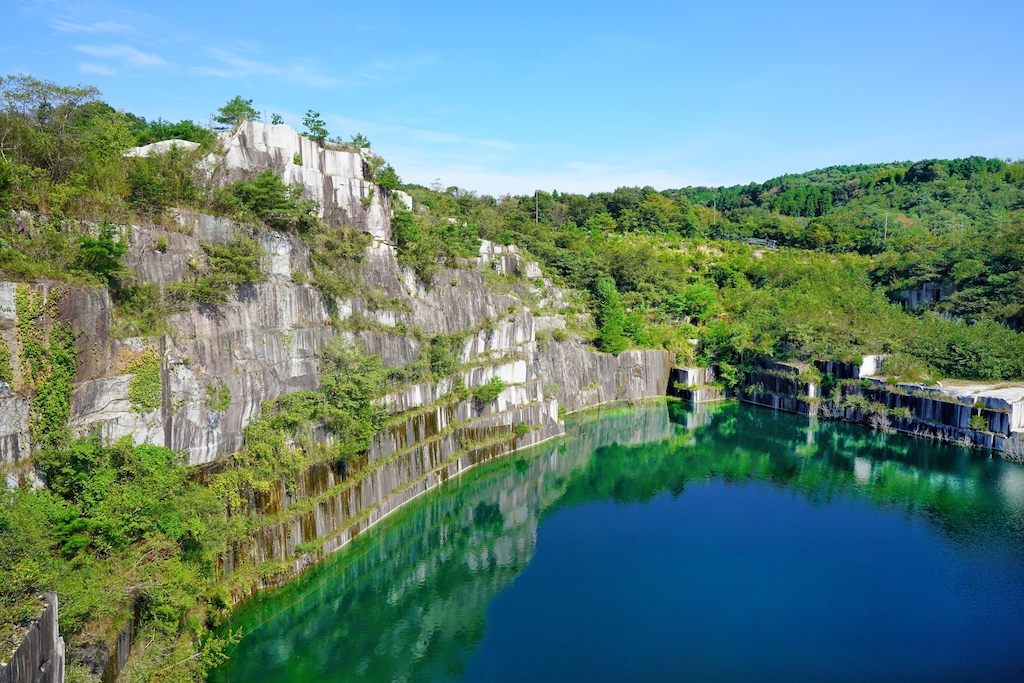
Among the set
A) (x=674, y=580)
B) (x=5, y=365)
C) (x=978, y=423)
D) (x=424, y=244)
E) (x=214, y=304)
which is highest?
(x=424, y=244)

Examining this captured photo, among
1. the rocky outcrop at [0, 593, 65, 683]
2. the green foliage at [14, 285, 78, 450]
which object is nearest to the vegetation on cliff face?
the green foliage at [14, 285, 78, 450]

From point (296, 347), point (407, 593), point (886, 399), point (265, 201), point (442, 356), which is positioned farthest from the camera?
Answer: point (886, 399)

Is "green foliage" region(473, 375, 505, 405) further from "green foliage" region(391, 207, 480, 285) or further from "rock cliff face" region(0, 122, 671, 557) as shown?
"green foliage" region(391, 207, 480, 285)

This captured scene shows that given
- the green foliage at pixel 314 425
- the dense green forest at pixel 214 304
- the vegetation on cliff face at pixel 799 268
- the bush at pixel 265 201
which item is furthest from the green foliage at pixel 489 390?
the bush at pixel 265 201

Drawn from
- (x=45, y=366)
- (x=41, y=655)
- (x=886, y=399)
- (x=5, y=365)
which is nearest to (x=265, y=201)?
(x=45, y=366)

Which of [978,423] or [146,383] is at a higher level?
[146,383]

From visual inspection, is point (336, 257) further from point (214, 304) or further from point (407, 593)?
point (407, 593)
